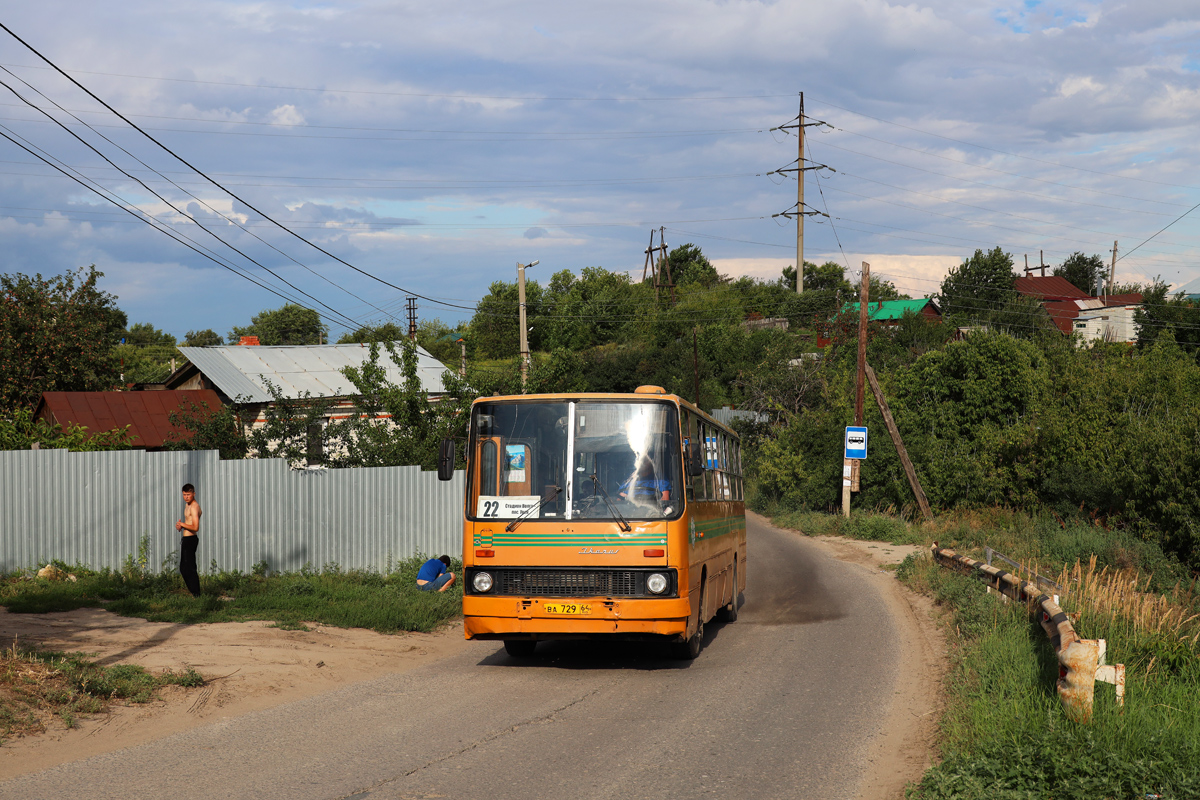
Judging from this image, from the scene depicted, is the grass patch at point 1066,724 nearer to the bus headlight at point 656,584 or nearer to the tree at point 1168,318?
the bus headlight at point 656,584

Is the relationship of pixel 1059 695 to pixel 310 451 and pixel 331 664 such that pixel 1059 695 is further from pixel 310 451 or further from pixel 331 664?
pixel 310 451

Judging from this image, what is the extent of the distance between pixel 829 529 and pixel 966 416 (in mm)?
5916

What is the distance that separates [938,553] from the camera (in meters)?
19.2

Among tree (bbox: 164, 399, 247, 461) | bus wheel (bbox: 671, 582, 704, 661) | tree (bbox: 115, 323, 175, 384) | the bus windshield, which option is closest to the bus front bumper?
the bus windshield

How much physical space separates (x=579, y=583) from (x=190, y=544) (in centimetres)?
698

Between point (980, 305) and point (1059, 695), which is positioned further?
point (980, 305)

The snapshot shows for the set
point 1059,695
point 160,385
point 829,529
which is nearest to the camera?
point 1059,695

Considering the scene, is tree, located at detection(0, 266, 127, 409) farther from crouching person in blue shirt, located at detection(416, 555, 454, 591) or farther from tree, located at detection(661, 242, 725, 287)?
tree, located at detection(661, 242, 725, 287)

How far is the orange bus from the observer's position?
367 inches

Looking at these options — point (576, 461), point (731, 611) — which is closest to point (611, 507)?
point (576, 461)

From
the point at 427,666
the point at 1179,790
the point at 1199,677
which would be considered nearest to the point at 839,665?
the point at 1199,677

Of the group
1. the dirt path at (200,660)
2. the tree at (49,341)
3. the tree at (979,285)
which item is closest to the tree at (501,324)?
the tree at (979,285)

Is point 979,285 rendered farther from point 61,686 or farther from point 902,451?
point 61,686

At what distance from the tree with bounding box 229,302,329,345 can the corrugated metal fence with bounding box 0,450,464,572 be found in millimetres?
101644
